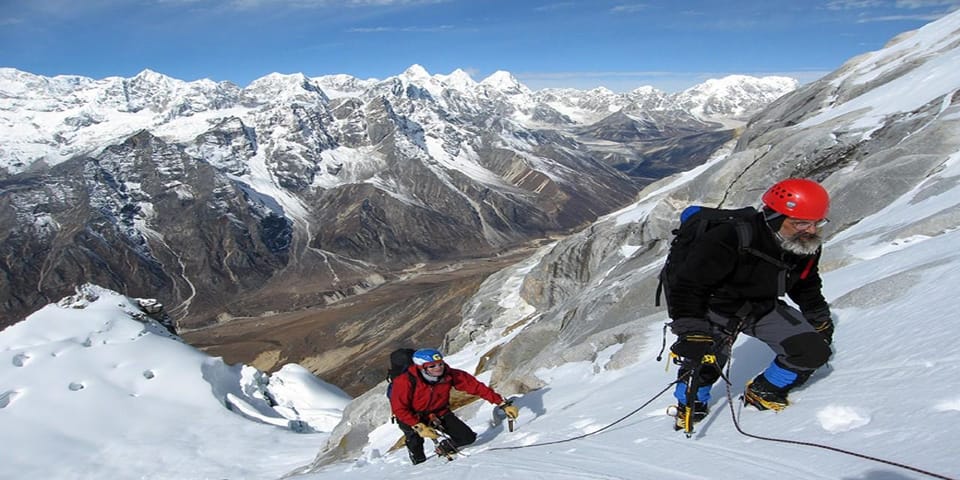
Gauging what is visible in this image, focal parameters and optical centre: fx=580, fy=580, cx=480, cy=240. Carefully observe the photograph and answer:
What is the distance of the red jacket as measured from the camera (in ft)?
37.9

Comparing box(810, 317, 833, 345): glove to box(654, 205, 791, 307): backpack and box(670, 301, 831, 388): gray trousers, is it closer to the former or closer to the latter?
box(670, 301, 831, 388): gray trousers

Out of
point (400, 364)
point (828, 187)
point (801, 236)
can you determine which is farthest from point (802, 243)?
point (828, 187)

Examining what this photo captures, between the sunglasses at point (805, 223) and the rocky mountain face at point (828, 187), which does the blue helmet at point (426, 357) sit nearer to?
the rocky mountain face at point (828, 187)

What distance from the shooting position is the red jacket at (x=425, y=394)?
11562 millimetres

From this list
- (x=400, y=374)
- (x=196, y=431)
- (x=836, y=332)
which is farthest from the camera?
(x=196, y=431)

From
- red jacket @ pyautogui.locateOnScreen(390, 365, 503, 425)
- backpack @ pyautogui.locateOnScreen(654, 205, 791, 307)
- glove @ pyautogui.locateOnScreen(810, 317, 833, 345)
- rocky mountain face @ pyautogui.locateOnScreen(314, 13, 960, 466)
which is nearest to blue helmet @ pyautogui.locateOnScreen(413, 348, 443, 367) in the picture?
red jacket @ pyautogui.locateOnScreen(390, 365, 503, 425)

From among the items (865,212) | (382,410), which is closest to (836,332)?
(865,212)

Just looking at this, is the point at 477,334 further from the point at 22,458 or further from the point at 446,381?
the point at 446,381

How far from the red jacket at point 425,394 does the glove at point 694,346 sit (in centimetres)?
532

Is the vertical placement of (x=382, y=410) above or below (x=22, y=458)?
above

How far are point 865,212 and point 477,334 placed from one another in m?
46.6

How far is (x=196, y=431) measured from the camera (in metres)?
34.5

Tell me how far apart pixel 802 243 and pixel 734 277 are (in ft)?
2.65

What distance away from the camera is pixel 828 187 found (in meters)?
25.0
